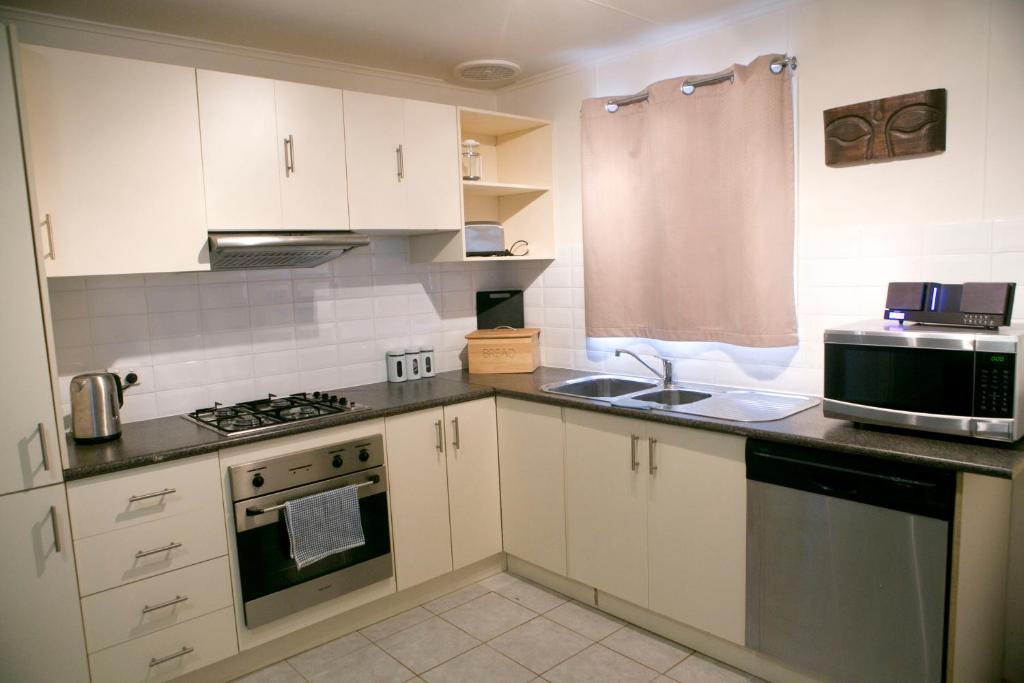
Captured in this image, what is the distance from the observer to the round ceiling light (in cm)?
320

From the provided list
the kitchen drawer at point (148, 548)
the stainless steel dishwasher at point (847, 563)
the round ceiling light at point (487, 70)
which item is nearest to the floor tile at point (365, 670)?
the kitchen drawer at point (148, 548)

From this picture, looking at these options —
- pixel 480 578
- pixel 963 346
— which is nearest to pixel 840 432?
pixel 963 346

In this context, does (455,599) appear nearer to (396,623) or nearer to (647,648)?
(396,623)

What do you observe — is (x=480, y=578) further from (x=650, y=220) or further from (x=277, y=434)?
(x=650, y=220)

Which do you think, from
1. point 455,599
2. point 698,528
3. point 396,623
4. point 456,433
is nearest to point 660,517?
point 698,528

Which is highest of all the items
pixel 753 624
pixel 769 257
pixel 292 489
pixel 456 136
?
pixel 456 136

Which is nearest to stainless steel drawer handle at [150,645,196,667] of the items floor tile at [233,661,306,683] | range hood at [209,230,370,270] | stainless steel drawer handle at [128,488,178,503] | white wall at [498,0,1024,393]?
floor tile at [233,661,306,683]

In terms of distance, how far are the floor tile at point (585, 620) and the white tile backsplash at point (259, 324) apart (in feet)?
4.57

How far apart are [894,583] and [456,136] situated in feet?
8.10

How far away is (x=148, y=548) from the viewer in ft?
7.43

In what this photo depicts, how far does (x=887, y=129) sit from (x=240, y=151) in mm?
2309

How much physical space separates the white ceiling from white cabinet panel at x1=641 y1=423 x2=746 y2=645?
1.61 meters

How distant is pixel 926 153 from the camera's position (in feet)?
7.43

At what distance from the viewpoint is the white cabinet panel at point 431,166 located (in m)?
3.04
